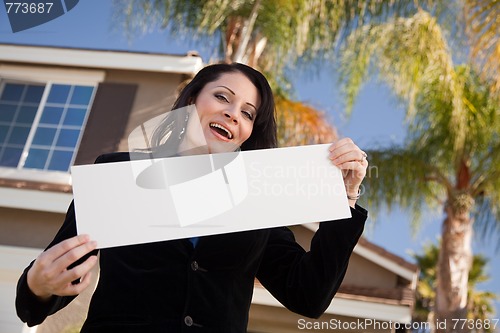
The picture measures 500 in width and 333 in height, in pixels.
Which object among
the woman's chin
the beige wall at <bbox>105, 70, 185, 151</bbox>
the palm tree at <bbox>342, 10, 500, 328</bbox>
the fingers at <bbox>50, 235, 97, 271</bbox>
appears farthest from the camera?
the palm tree at <bbox>342, 10, 500, 328</bbox>

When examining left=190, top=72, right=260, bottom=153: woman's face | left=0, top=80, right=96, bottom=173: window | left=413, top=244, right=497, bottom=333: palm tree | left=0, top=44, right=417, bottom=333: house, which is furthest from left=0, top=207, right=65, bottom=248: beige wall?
left=413, top=244, right=497, bottom=333: palm tree

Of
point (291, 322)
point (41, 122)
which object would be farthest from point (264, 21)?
point (291, 322)

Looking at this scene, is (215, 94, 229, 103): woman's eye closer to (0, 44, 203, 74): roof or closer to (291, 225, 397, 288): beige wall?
(291, 225, 397, 288): beige wall

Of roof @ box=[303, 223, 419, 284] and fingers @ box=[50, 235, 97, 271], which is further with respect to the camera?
roof @ box=[303, 223, 419, 284]

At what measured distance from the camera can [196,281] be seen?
1.52 metres

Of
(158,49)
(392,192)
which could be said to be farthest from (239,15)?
(392,192)

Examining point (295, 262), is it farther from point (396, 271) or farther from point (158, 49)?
point (158, 49)

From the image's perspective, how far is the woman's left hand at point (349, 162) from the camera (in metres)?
1.56

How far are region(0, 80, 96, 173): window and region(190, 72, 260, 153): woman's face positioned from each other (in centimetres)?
618

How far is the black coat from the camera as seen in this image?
144 cm

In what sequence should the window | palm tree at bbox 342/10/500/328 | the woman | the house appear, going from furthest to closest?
palm tree at bbox 342/10/500/328 → the window → the house → the woman

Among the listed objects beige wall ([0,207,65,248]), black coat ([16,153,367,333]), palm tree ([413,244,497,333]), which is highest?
black coat ([16,153,367,333])

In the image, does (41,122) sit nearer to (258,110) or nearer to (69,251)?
(258,110)

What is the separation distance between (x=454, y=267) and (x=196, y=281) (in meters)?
8.53
